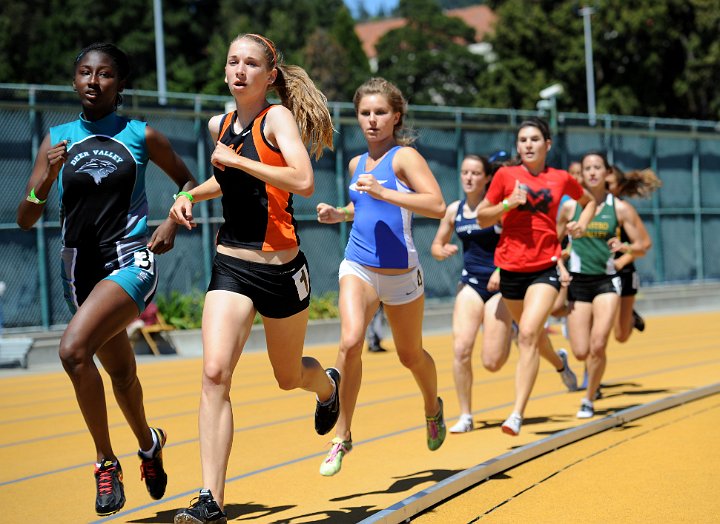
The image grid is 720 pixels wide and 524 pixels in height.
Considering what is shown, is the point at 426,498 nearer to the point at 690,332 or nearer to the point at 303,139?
the point at 303,139

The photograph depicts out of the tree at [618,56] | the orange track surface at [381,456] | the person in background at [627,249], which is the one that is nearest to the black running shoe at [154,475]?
the orange track surface at [381,456]

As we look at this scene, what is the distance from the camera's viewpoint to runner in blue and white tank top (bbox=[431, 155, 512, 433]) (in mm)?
9711

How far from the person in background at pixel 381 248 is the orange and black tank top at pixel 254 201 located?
114 cm

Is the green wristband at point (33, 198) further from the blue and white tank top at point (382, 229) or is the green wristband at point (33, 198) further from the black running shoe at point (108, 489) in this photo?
the blue and white tank top at point (382, 229)

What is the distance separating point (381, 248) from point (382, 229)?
4.7 inches

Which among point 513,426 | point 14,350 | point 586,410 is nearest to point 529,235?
point 513,426

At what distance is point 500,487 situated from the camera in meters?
7.12

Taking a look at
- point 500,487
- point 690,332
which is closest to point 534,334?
point 500,487

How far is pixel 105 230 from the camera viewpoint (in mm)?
6195

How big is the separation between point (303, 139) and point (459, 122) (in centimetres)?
2050

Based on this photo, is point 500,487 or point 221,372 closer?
point 221,372

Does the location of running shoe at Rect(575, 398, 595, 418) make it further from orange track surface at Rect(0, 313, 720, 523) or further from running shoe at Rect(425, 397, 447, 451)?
running shoe at Rect(425, 397, 447, 451)

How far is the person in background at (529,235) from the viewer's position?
29.0ft

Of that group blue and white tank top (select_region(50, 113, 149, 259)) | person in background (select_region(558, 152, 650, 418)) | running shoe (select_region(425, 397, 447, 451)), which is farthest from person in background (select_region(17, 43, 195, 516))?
person in background (select_region(558, 152, 650, 418))
